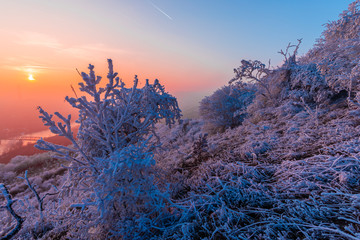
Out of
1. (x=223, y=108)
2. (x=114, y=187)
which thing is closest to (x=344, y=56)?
(x=223, y=108)

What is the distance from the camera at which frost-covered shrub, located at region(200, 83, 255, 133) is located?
12078mm

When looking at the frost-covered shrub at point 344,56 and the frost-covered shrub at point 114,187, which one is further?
the frost-covered shrub at point 344,56

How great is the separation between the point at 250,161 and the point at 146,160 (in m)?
2.82

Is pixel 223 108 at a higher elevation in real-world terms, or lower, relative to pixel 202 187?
higher

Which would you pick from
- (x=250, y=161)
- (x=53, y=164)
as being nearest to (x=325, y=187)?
(x=250, y=161)

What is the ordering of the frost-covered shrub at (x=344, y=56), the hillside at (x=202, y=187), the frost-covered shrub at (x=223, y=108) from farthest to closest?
the frost-covered shrub at (x=223, y=108) < the frost-covered shrub at (x=344, y=56) < the hillside at (x=202, y=187)

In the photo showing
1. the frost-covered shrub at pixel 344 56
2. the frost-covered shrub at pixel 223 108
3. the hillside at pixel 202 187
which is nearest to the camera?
the hillside at pixel 202 187

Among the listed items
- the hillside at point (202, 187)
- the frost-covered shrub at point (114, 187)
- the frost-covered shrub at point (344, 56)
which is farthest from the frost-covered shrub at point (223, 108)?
the frost-covered shrub at point (114, 187)

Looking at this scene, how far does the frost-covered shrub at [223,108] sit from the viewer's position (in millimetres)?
12078

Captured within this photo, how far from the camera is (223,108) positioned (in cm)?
1240

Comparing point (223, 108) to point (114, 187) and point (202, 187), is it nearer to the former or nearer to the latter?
point (202, 187)

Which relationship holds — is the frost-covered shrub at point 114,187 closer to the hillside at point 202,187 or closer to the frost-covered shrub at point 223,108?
the hillside at point 202,187

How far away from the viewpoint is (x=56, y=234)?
10.7 ft

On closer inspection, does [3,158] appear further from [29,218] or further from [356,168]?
[356,168]
